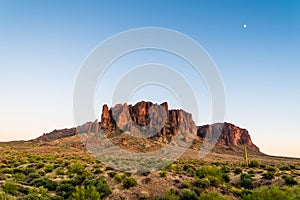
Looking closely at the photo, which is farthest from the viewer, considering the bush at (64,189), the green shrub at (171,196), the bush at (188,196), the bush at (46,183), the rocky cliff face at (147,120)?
the rocky cliff face at (147,120)

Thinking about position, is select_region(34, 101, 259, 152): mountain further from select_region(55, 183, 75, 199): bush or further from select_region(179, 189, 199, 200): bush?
select_region(179, 189, 199, 200): bush

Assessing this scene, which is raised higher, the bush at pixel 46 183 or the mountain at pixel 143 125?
the mountain at pixel 143 125

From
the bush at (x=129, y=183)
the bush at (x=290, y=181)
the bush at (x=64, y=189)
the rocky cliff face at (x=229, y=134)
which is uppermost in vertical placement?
the rocky cliff face at (x=229, y=134)

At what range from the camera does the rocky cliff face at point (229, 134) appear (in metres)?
166

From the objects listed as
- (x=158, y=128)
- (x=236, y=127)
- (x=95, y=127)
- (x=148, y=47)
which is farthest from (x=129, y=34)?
(x=236, y=127)

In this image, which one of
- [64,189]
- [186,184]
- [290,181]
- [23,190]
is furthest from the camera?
[290,181]

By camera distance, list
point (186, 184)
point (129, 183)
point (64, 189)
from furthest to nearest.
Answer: point (129, 183) → point (186, 184) → point (64, 189)

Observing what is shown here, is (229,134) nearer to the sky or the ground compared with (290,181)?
nearer to the sky

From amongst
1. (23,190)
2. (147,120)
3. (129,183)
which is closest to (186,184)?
(129,183)

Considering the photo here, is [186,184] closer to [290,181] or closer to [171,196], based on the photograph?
[171,196]

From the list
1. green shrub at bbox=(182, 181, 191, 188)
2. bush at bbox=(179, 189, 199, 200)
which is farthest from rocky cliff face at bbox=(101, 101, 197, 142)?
bush at bbox=(179, 189, 199, 200)

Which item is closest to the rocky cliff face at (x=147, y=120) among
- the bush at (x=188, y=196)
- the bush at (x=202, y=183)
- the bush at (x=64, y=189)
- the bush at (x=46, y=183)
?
the bush at (x=46, y=183)

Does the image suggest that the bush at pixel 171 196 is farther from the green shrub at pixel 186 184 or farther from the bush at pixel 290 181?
the bush at pixel 290 181

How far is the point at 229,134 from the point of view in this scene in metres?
179
